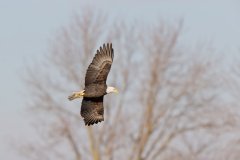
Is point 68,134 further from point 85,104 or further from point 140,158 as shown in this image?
point 85,104

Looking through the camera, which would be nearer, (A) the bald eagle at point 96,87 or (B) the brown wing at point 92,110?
(A) the bald eagle at point 96,87

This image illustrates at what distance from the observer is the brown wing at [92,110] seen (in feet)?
→ 50.2

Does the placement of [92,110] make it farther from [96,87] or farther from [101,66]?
[101,66]

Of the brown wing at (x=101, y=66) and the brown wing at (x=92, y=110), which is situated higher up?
the brown wing at (x=101, y=66)

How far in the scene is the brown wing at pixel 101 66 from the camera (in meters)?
15.3

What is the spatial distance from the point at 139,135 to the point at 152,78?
2.45m

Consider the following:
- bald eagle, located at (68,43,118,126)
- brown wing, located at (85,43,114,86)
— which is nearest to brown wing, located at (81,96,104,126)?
bald eagle, located at (68,43,118,126)

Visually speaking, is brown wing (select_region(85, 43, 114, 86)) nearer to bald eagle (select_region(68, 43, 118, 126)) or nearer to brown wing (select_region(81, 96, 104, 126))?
bald eagle (select_region(68, 43, 118, 126))

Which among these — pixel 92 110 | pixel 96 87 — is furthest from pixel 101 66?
pixel 92 110

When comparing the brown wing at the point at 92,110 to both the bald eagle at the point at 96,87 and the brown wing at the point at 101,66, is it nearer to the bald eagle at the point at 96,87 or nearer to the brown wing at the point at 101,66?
the bald eagle at the point at 96,87

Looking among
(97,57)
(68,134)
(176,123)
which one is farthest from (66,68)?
(97,57)

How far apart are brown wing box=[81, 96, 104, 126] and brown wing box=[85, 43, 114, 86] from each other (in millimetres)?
314

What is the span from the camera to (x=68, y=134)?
3409 centimetres

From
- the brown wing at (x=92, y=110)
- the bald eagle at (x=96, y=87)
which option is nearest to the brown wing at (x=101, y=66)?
the bald eagle at (x=96, y=87)
